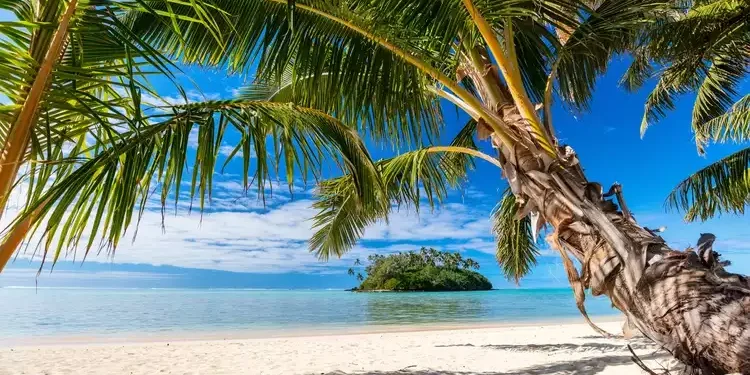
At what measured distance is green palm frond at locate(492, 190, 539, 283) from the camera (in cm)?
631

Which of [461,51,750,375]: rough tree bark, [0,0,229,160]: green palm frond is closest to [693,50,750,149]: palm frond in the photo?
[461,51,750,375]: rough tree bark

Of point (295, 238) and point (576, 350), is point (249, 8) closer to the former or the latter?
point (576, 350)

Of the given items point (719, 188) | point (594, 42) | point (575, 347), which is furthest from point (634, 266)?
point (575, 347)

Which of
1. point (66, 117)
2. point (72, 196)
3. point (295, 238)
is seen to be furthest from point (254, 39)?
point (295, 238)

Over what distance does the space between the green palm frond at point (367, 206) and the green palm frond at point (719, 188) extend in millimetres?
3221

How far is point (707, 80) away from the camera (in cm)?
707

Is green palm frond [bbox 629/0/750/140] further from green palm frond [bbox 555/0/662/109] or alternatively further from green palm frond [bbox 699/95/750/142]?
green palm frond [bbox 699/95/750/142]

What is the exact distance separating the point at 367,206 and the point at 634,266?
3308mm

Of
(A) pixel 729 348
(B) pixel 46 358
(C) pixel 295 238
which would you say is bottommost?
(B) pixel 46 358

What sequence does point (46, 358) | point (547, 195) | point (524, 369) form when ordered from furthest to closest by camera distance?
1. point (46, 358)
2. point (524, 369)
3. point (547, 195)

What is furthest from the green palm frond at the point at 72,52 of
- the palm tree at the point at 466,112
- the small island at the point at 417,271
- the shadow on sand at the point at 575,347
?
the small island at the point at 417,271

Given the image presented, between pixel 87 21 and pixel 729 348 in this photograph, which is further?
pixel 729 348

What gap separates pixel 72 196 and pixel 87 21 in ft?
1.90

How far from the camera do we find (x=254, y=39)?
3289mm
